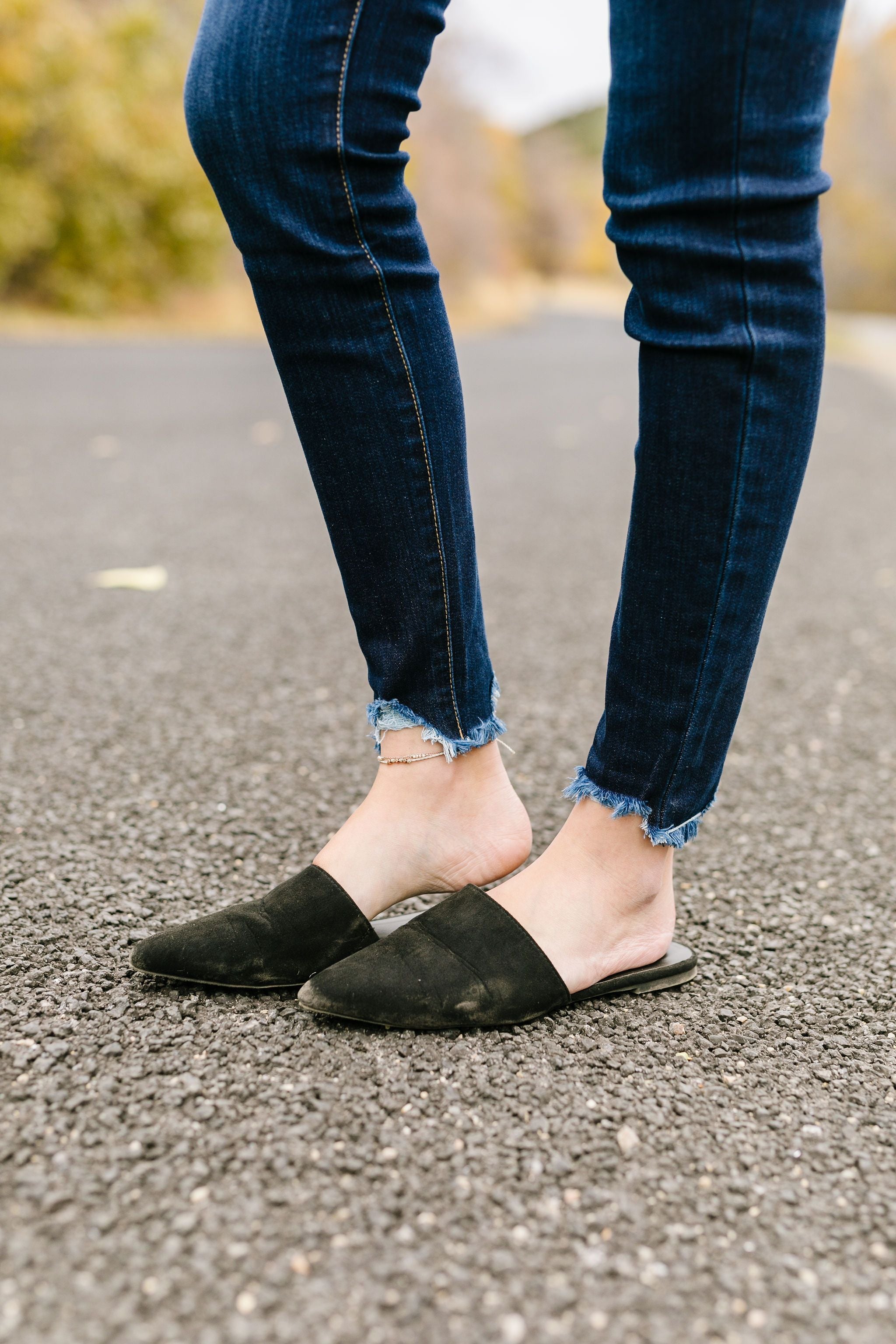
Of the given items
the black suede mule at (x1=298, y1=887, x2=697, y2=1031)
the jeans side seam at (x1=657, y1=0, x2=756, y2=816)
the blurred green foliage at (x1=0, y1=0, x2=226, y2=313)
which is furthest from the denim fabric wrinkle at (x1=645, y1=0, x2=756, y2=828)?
the blurred green foliage at (x1=0, y1=0, x2=226, y2=313)

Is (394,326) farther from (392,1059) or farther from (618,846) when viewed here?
(392,1059)

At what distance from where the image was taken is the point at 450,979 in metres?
0.91

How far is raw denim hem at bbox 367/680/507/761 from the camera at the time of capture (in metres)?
1.00

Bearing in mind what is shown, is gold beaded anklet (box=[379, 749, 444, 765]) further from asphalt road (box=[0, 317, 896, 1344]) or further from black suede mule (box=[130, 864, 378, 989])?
asphalt road (box=[0, 317, 896, 1344])

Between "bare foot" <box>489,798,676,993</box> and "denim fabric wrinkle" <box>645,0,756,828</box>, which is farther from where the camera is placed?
"bare foot" <box>489,798,676,993</box>

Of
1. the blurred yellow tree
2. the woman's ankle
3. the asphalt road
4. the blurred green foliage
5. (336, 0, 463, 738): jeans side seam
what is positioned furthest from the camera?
the blurred yellow tree

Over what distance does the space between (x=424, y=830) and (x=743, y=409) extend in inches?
18.8

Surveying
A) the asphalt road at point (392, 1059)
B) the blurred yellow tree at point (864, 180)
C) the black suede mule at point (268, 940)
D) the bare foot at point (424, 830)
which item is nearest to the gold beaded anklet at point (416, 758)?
the bare foot at point (424, 830)

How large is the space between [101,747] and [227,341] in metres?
9.93

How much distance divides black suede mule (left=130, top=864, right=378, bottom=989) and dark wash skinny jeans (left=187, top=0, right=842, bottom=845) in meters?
0.17

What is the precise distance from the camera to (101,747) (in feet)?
5.07

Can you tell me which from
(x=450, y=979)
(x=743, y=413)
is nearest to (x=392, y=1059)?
(x=450, y=979)

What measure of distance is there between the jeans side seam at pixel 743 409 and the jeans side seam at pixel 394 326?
228 millimetres

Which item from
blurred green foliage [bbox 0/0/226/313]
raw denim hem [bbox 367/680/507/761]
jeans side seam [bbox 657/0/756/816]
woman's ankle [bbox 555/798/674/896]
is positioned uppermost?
blurred green foliage [bbox 0/0/226/313]
